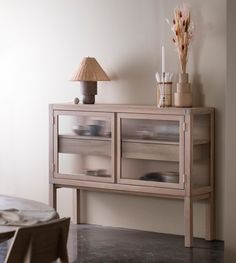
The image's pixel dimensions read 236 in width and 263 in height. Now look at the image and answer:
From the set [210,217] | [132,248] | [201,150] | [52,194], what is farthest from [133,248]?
[52,194]

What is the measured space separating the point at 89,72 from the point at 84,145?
617 millimetres

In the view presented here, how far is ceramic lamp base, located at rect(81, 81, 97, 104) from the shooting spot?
6262 millimetres

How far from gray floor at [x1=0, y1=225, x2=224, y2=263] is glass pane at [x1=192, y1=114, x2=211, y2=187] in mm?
521

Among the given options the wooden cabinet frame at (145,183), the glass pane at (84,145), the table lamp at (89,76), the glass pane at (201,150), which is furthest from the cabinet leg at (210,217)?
the table lamp at (89,76)

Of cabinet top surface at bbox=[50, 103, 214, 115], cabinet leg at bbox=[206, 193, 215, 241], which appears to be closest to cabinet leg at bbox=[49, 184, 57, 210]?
cabinet top surface at bbox=[50, 103, 214, 115]

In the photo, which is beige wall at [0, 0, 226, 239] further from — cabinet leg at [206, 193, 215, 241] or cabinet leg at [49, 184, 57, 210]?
cabinet leg at [49, 184, 57, 210]

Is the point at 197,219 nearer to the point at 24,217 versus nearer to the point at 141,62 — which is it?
the point at 141,62

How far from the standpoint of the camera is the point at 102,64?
21.1 ft

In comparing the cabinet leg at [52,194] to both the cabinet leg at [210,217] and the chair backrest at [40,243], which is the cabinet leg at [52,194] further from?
the chair backrest at [40,243]

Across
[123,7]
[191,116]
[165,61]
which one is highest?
[123,7]

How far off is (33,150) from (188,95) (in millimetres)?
1811

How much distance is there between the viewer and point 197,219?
19.9 feet

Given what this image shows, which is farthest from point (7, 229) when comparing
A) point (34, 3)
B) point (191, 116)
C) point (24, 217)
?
point (34, 3)

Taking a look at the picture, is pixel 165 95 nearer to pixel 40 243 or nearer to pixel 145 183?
pixel 145 183
